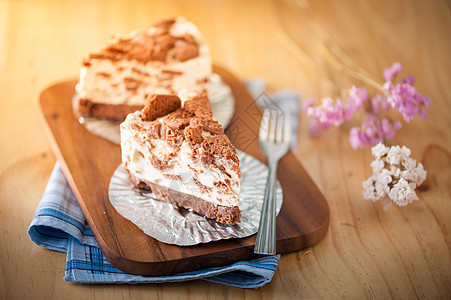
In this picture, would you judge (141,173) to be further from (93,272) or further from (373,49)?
(373,49)

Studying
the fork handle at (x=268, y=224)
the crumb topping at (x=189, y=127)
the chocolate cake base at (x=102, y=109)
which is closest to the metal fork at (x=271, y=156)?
the fork handle at (x=268, y=224)

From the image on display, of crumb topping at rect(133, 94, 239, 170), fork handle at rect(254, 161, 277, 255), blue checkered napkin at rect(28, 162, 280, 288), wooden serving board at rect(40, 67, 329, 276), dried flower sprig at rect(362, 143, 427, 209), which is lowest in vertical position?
blue checkered napkin at rect(28, 162, 280, 288)

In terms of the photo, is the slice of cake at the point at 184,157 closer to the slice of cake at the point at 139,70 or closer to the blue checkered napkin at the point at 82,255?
the blue checkered napkin at the point at 82,255

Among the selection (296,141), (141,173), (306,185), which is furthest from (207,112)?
(296,141)

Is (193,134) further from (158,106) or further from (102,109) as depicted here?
(102,109)

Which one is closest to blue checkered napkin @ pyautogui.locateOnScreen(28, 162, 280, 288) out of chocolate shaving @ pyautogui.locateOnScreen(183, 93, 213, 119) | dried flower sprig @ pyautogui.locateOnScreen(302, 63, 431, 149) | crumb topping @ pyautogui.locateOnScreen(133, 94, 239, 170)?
crumb topping @ pyautogui.locateOnScreen(133, 94, 239, 170)

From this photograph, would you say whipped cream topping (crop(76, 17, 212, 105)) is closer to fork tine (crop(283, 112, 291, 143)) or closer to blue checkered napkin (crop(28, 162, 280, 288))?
fork tine (crop(283, 112, 291, 143))
